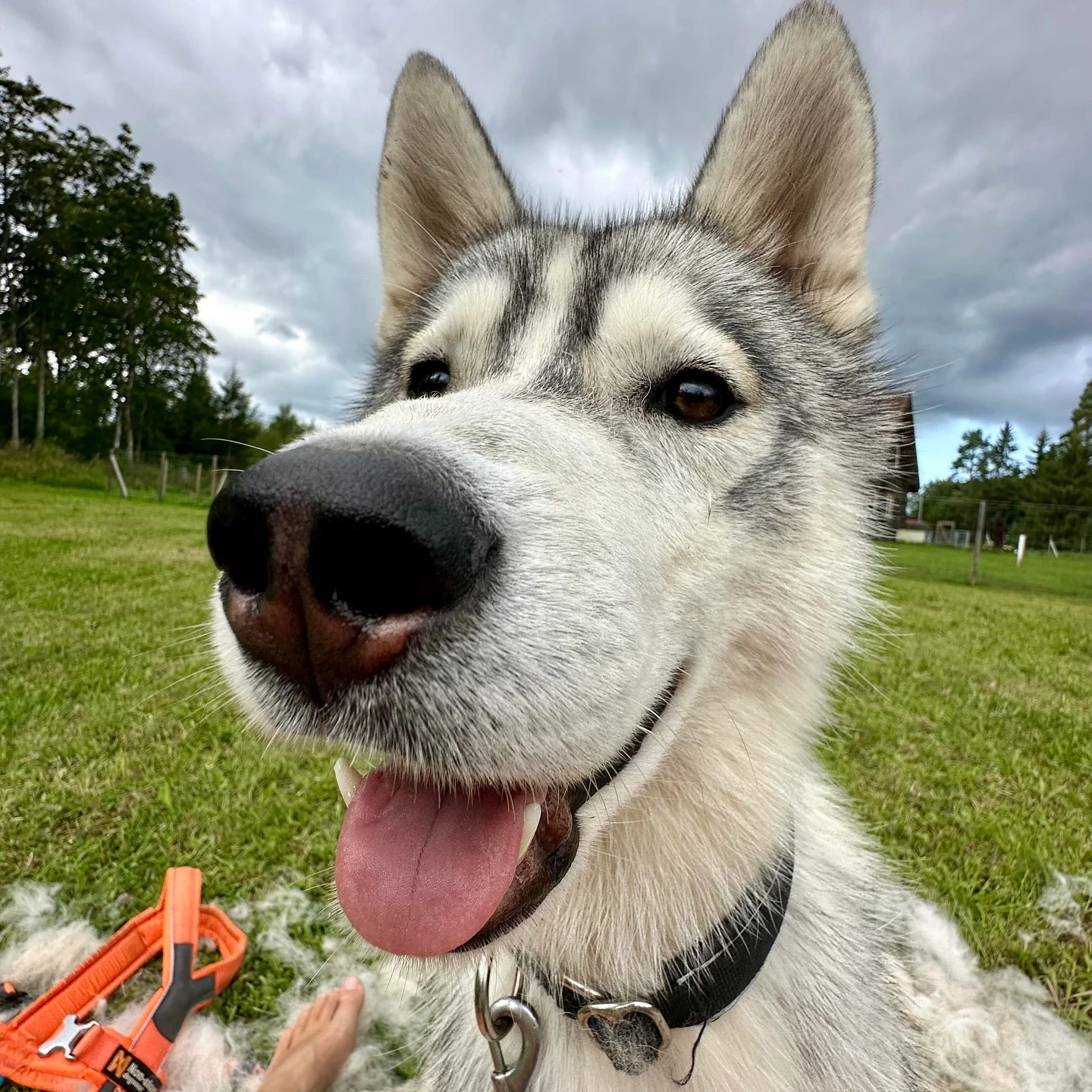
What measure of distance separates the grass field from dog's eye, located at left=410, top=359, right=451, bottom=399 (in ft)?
3.51

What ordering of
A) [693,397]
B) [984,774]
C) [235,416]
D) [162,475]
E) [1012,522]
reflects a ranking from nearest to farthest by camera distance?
[693,397] < [984,774] < [1012,522] < [162,475] < [235,416]

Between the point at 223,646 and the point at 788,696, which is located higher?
the point at 223,646

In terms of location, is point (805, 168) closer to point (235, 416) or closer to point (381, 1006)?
point (381, 1006)

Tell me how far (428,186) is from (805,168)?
1.50m

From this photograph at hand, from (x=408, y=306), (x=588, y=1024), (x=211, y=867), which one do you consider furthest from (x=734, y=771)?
(x=211, y=867)

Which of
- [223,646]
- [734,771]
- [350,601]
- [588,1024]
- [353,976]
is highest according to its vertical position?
[350,601]

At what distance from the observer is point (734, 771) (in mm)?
1708

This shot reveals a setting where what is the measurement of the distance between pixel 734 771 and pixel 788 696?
30 centimetres

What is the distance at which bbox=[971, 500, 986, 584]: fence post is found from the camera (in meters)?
16.6

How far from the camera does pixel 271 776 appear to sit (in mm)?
4027

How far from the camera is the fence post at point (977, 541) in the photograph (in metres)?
16.6

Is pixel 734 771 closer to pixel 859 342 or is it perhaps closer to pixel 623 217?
pixel 859 342

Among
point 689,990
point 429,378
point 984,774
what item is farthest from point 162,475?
point 689,990

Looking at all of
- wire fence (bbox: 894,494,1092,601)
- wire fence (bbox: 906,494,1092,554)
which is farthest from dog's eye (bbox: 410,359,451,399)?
wire fence (bbox: 906,494,1092,554)
